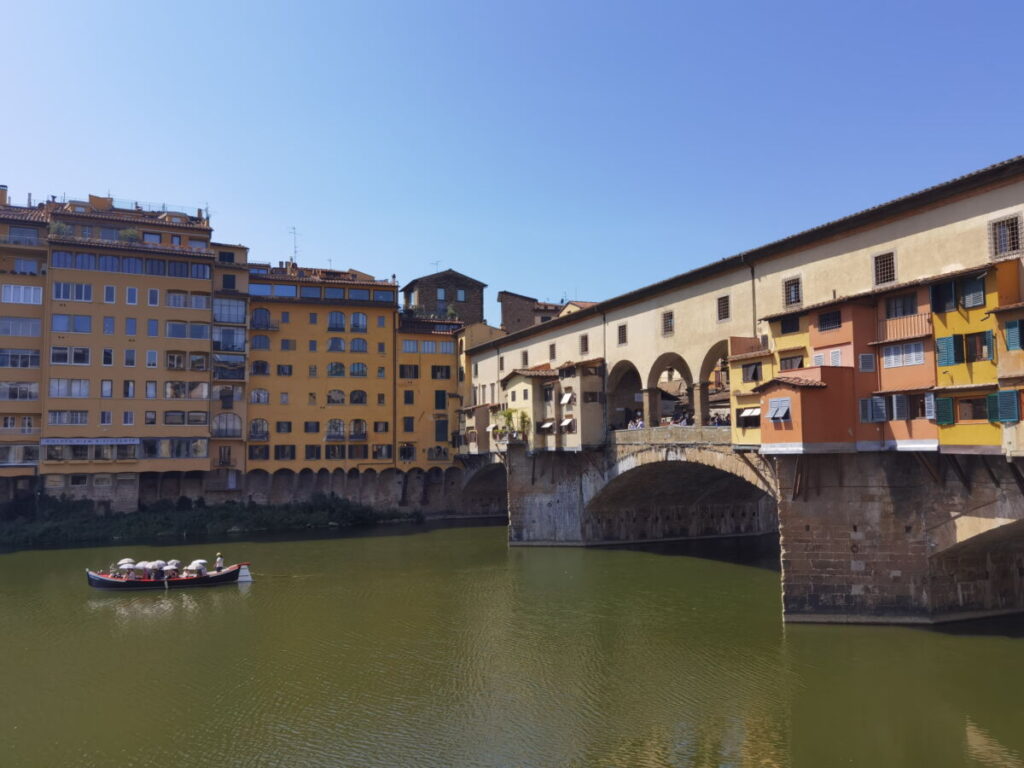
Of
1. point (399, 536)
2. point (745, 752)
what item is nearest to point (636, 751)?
point (745, 752)

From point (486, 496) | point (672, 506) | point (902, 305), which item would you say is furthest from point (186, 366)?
point (902, 305)

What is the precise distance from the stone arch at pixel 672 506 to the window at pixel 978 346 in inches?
736

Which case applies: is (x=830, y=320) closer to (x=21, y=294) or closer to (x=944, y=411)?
(x=944, y=411)

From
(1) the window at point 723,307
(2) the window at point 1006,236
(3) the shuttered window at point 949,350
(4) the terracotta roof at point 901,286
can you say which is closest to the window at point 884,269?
(4) the terracotta roof at point 901,286

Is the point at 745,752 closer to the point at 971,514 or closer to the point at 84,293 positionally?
the point at 971,514

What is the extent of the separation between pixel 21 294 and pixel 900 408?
54.0 metres

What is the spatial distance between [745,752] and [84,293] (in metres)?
51.3

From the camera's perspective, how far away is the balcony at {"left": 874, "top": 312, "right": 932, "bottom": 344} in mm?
23766

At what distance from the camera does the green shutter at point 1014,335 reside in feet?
68.8

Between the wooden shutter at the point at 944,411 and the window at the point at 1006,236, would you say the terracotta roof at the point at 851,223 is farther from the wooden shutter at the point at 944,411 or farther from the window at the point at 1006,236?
the wooden shutter at the point at 944,411

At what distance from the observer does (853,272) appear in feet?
91.5

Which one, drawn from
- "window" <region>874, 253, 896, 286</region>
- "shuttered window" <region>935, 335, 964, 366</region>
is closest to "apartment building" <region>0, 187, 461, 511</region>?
"window" <region>874, 253, 896, 286</region>

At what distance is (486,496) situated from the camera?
65.6m

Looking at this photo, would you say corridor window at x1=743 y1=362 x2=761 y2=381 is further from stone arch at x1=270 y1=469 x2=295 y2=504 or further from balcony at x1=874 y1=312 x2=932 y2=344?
stone arch at x1=270 y1=469 x2=295 y2=504
